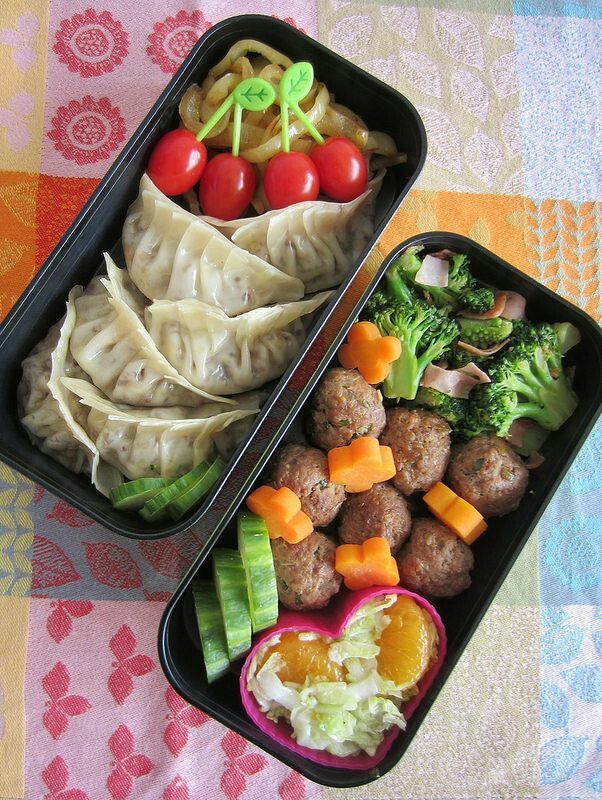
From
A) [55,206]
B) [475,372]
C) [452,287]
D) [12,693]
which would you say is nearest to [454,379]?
[475,372]

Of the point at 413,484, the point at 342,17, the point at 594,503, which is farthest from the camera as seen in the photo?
the point at 342,17

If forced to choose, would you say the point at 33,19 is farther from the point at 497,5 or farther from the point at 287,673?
the point at 287,673

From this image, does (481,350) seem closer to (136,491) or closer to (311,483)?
(311,483)

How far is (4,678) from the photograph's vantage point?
7.14 feet

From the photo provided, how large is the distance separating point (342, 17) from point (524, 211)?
89 cm

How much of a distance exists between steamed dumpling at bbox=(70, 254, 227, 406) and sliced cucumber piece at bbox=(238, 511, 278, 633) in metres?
0.43

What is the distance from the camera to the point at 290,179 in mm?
2156

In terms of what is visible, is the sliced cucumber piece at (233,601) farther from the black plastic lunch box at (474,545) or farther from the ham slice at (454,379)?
the ham slice at (454,379)

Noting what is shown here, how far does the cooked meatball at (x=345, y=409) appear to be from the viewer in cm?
204

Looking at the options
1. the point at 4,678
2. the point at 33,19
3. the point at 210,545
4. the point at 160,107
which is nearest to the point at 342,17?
the point at 160,107

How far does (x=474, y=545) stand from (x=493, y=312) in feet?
2.27

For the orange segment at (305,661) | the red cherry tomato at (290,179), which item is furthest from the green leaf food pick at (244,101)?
the orange segment at (305,661)

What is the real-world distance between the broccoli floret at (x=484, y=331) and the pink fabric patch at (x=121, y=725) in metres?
1.20

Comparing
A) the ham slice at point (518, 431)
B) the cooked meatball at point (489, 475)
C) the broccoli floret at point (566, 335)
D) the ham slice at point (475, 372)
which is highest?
the broccoli floret at point (566, 335)
